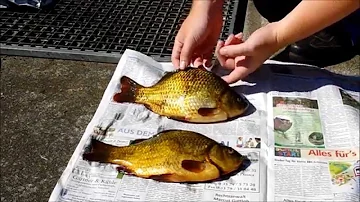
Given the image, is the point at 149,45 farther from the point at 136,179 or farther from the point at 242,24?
the point at 136,179

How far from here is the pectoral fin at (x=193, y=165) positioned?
1396 mm

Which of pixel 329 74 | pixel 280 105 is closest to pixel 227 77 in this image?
pixel 280 105

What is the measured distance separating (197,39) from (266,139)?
408mm

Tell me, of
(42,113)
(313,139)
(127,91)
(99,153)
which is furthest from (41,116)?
(313,139)

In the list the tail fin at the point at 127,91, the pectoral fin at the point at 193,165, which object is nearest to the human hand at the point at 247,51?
the tail fin at the point at 127,91

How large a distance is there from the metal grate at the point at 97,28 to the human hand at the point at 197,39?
27 centimetres

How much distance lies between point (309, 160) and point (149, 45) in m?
0.92

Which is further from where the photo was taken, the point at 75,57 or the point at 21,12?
the point at 21,12

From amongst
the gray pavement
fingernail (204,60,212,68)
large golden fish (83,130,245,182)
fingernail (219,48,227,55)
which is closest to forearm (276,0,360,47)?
fingernail (219,48,227,55)

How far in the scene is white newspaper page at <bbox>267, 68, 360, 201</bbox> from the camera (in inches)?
54.0

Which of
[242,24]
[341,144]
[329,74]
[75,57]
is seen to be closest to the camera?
[341,144]

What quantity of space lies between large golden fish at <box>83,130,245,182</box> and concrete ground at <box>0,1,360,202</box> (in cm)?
22

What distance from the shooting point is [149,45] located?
2176 millimetres

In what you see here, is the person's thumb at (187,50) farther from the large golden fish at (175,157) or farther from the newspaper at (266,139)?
the large golden fish at (175,157)
